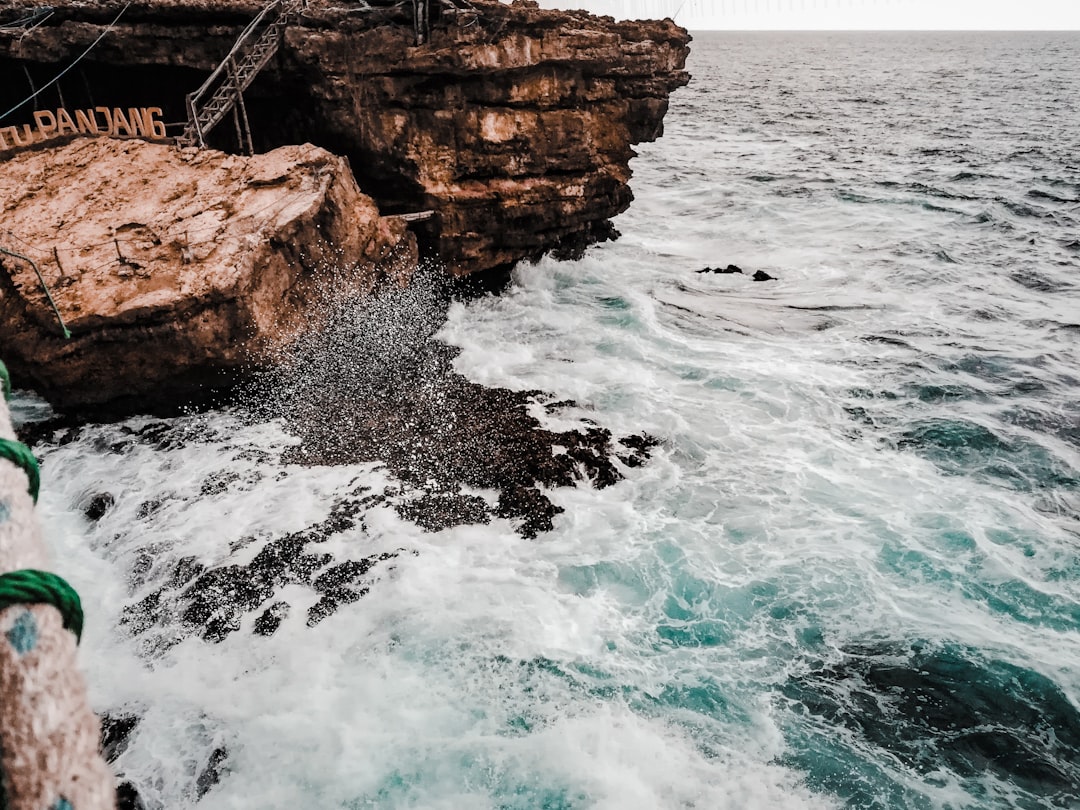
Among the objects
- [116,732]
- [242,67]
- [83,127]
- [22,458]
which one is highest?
[22,458]

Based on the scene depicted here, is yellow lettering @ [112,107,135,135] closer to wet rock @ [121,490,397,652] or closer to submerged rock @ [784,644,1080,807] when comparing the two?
wet rock @ [121,490,397,652]

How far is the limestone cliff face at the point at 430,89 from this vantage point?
1573cm

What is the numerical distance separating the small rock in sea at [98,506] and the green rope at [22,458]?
10.8 m

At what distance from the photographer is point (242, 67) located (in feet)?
50.2

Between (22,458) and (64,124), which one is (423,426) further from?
(64,124)

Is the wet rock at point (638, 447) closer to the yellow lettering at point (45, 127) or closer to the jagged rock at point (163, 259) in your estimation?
the jagged rock at point (163, 259)

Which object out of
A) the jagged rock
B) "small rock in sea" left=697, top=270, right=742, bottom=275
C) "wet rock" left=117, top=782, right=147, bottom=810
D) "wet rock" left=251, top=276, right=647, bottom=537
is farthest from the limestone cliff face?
→ "wet rock" left=117, top=782, right=147, bottom=810

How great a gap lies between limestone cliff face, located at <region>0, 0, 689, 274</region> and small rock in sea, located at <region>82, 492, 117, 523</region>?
34.5ft

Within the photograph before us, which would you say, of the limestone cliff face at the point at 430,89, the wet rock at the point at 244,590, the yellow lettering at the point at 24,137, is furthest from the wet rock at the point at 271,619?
the yellow lettering at the point at 24,137

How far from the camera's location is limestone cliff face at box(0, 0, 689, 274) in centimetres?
1573

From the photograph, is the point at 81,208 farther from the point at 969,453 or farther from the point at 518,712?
the point at 969,453

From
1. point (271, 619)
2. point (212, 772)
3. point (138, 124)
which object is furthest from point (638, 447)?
point (138, 124)

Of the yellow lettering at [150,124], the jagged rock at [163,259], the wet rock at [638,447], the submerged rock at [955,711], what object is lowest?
the wet rock at [638,447]

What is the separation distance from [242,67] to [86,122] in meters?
4.36
